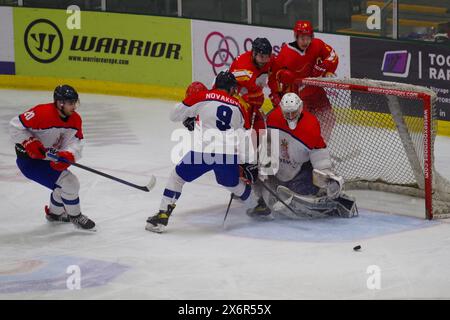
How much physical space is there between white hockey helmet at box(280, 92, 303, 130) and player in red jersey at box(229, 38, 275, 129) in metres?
0.55

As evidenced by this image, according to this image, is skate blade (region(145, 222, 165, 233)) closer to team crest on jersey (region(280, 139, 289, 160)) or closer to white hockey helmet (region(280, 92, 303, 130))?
team crest on jersey (region(280, 139, 289, 160))

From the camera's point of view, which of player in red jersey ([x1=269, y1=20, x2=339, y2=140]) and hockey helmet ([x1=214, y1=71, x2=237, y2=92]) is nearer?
hockey helmet ([x1=214, y1=71, x2=237, y2=92])

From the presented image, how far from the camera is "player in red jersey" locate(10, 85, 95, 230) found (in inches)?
256

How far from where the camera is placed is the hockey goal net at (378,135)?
23.5 feet

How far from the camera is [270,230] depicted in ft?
22.1

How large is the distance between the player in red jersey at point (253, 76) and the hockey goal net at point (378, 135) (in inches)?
12.4

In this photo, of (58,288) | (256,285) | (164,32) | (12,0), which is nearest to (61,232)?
(58,288)

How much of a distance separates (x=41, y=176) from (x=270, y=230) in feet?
4.71

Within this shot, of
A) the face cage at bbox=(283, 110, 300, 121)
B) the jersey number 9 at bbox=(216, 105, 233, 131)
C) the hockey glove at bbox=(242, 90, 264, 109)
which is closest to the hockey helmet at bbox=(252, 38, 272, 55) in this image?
the hockey glove at bbox=(242, 90, 264, 109)

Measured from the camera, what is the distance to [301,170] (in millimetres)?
7047

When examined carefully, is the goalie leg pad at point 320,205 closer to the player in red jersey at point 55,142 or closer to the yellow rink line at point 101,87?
the player in red jersey at point 55,142

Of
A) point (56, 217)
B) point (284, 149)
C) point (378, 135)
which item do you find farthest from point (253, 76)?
point (56, 217)

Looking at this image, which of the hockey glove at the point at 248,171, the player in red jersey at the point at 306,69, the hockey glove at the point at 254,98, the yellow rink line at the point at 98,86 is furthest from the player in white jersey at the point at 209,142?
the yellow rink line at the point at 98,86
